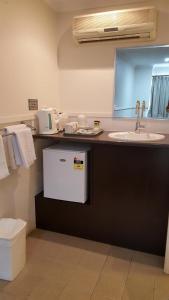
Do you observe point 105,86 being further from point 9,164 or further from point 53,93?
point 9,164

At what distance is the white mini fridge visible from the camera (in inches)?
80.1

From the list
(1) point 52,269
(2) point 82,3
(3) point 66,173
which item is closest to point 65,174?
(3) point 66,173

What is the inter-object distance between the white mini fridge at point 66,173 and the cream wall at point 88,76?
0.58 m

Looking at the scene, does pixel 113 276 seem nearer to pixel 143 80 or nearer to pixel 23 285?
pixel 23 285

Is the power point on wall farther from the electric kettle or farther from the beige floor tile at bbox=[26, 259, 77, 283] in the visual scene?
the beige floor tile at bbox=[26, 259, 77, 283]

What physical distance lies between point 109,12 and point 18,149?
154 cm

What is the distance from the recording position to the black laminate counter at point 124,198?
6.00 ft

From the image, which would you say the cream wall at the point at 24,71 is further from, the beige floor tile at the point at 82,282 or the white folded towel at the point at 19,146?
the beige floor tile at the point at 82,282

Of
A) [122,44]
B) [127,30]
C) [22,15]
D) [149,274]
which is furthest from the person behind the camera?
[122,44]

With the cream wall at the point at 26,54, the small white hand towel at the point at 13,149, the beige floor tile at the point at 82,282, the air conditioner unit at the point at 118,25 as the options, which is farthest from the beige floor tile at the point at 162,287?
the air conditioner unit at the point at 118,25

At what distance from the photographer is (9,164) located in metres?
1.82

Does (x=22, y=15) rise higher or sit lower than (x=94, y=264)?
higher

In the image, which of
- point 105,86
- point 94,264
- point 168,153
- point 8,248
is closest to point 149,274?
point 94,264

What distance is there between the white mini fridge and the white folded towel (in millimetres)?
299
